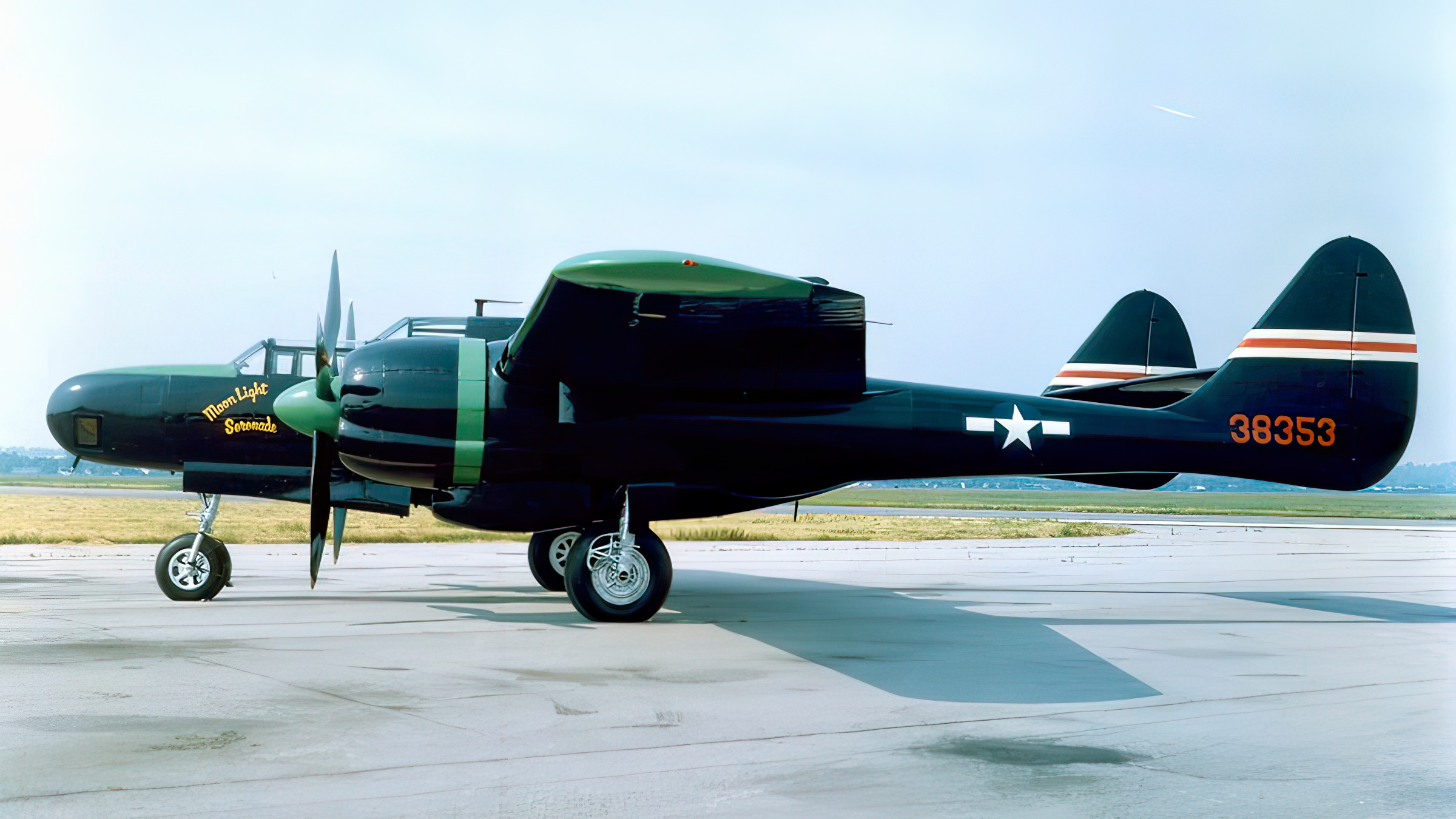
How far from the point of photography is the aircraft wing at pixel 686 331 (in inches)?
348

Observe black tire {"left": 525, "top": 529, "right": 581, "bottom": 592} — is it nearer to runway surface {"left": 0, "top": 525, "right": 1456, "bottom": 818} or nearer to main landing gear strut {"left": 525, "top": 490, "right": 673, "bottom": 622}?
runway surface {"left": 0, "top": 525, "right": 1456, "bottom": 818}

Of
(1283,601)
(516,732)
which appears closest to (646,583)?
(516,732)

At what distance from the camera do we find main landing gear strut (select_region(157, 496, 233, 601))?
12797 mm

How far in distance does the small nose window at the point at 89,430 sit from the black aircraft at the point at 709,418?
4cm

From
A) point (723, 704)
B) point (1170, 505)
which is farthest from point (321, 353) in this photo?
point (1170, 505)

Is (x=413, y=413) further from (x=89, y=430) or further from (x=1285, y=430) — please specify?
(x=1285, y=430)

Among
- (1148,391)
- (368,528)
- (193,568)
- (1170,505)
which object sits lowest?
(1170,505)

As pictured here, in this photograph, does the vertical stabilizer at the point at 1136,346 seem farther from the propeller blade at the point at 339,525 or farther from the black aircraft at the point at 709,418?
the propeller blade at the point at 339,525

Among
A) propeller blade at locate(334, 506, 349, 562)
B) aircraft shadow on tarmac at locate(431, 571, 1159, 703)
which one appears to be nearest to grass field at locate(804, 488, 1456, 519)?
aircraft shadow on tarmac at locate(431, 571, 1159, 703)

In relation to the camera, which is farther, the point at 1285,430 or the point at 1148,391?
the point at 1148,391

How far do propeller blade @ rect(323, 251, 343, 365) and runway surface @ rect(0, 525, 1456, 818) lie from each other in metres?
3.13

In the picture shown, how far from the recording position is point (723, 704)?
23.7ft

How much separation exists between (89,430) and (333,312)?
344 cm

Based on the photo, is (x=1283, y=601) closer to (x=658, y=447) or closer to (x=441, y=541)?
(x=658, y=447)
